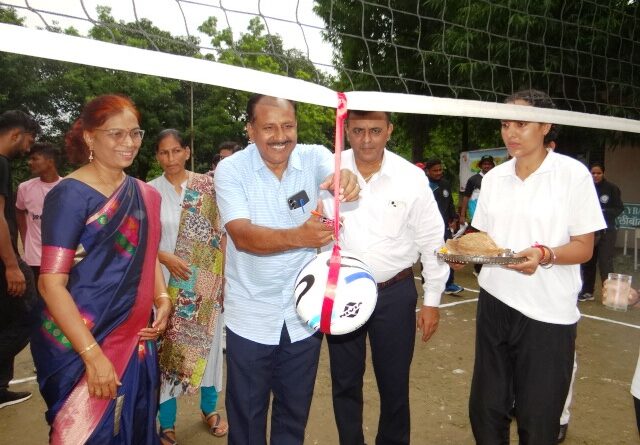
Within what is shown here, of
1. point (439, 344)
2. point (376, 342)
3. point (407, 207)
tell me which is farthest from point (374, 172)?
point (439, 344)

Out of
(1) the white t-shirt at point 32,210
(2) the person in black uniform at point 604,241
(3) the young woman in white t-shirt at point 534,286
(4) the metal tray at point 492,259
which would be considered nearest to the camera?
(4) the metal tray at point 492,259

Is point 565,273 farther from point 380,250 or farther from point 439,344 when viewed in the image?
point 439,344

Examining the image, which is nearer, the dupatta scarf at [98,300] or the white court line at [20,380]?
the dupatta scarf at [98,300]

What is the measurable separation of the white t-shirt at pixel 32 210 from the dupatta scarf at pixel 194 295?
1776 millimetres

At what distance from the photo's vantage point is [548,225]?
2.45 meters

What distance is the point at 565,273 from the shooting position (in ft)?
8.07

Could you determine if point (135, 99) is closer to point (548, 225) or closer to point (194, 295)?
point (194, 295)

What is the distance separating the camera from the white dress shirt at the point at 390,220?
9.16 ft

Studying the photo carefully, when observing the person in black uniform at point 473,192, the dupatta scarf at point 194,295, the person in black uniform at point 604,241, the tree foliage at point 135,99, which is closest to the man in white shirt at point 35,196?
the dupatta scarf at point 194,295

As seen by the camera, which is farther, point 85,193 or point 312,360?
point 312,360

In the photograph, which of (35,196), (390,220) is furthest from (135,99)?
(390,220)

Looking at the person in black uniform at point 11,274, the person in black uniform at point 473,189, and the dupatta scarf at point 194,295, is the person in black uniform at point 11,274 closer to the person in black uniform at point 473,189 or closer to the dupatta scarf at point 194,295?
the dupatta scarf at point 194,295

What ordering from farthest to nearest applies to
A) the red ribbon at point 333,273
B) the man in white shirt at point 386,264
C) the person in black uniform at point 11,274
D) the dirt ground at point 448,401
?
1. the person in black uniform at point 11,274
2. the dirt ground at point 448,401
3. the man in white shirt at point 386,264
4. the red ribbon at point 333,273

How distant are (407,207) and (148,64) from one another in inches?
62.3
